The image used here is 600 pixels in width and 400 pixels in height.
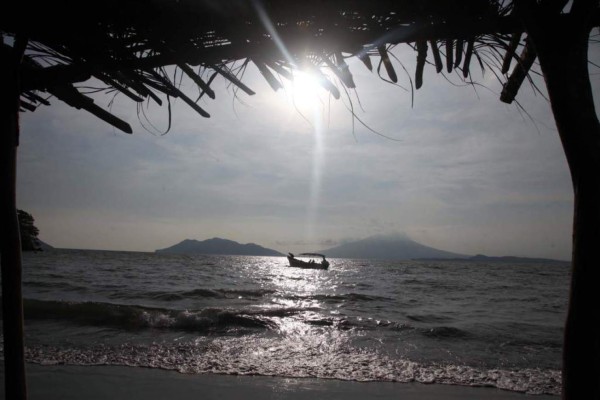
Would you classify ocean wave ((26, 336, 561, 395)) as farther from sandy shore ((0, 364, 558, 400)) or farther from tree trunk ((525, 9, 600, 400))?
tree trunk ((525, 9, 600, 400))

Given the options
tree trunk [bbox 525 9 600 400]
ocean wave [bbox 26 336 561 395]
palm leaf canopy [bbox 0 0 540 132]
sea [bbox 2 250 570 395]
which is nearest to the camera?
tree trunk [bbox 525 9 600 400]

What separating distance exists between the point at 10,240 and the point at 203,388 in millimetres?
3948

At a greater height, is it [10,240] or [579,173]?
[579,173]

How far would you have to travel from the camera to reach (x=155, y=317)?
36.7 feet

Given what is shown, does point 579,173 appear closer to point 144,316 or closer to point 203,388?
point 203,388

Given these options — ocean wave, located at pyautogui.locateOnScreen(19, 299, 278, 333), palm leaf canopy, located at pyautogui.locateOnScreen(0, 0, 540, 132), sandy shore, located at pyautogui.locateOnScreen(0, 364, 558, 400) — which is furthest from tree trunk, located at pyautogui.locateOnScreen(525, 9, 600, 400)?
ocean wave, located at pyautogui.locateOnScreen(19, 299, 278, 333)

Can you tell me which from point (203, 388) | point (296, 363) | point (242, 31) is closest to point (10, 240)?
point (242, 31)

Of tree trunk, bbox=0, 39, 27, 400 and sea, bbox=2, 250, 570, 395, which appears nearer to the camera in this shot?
tree trunk, bbox=0, 39, 27, 400

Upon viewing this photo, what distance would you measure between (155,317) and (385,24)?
11.1 m

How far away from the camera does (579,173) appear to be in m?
1.54

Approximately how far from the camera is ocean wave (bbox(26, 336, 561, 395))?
6.07 metres

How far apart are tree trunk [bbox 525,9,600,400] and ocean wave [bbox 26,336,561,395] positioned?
4.89 metres

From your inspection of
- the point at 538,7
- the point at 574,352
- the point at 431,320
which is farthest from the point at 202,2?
the point at 431,320

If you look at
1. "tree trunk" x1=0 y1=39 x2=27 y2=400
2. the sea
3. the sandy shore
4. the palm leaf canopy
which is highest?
the palm leaf canopy
